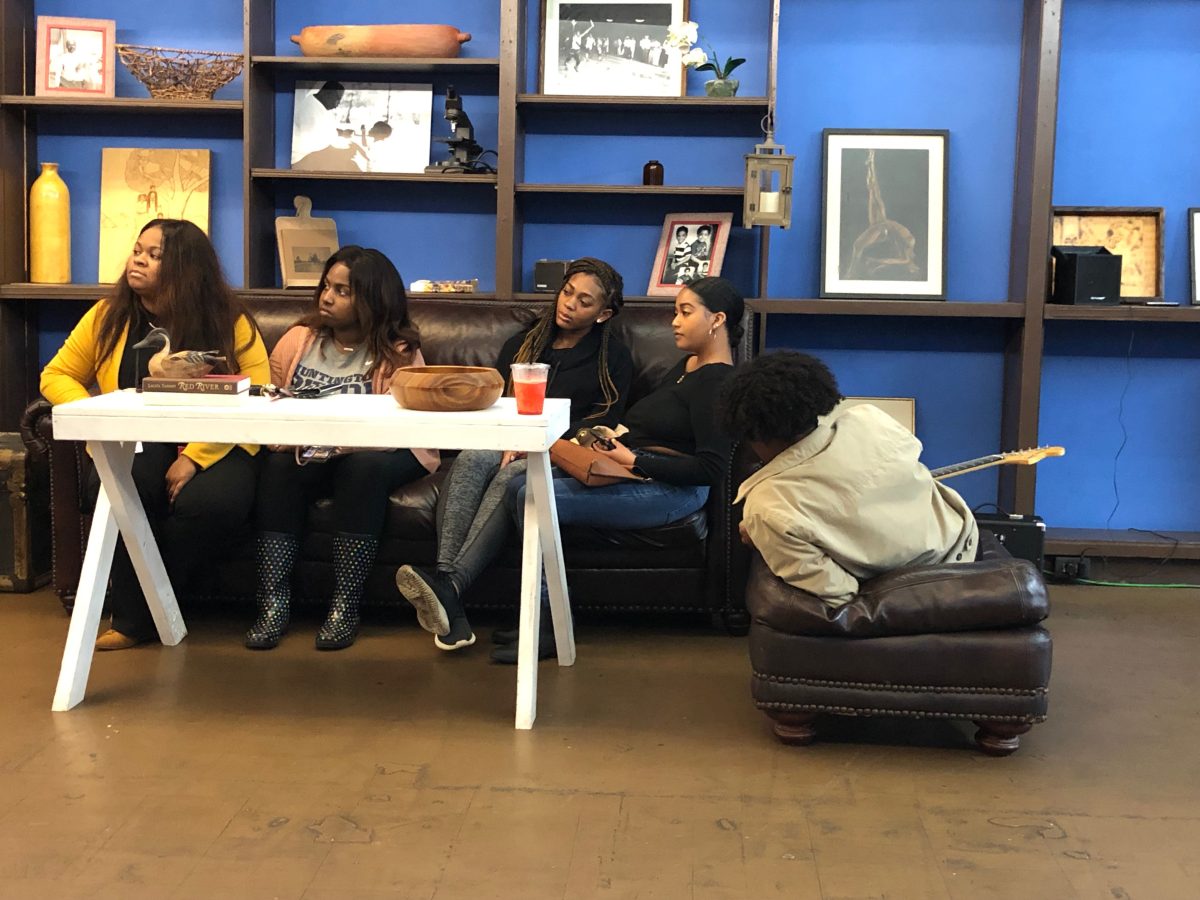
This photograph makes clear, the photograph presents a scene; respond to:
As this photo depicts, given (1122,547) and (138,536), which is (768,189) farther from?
(138,536)

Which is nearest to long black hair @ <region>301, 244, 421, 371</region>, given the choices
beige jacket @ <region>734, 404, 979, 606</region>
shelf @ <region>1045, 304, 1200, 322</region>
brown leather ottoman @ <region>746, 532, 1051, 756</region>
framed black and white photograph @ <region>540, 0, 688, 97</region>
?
framed black and white photograph @ <region>540, 0, 688, 97</region>

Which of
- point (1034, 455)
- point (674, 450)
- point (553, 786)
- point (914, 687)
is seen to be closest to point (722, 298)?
point (674, 450)

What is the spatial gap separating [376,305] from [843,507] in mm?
1643

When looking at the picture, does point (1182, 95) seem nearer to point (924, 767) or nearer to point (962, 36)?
point (962, 36)

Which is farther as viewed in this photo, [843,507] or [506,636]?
[506,636]

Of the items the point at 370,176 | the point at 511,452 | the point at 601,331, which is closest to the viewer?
the point at 511,452

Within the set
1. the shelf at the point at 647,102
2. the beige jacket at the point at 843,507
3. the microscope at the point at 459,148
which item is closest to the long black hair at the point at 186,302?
the microscope at the point at 459,148

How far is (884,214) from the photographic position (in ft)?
14.8

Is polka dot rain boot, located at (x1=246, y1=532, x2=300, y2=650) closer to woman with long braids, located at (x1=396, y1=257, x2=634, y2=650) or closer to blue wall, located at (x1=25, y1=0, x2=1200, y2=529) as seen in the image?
Result: woman with long braids, located at (x1=396, y1=257, x2=634, y2=650)

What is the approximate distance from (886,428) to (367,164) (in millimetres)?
2577

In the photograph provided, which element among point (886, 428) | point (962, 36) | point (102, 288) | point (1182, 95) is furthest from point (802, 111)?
point (102, 288)

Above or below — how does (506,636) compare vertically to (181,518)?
below

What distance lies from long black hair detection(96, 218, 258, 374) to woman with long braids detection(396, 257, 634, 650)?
0.74 metres

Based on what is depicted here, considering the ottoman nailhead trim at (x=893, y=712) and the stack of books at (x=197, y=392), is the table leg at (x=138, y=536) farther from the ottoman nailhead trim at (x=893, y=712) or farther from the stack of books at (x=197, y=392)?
the ottoman nailhead trim at (x=893, y=712)
